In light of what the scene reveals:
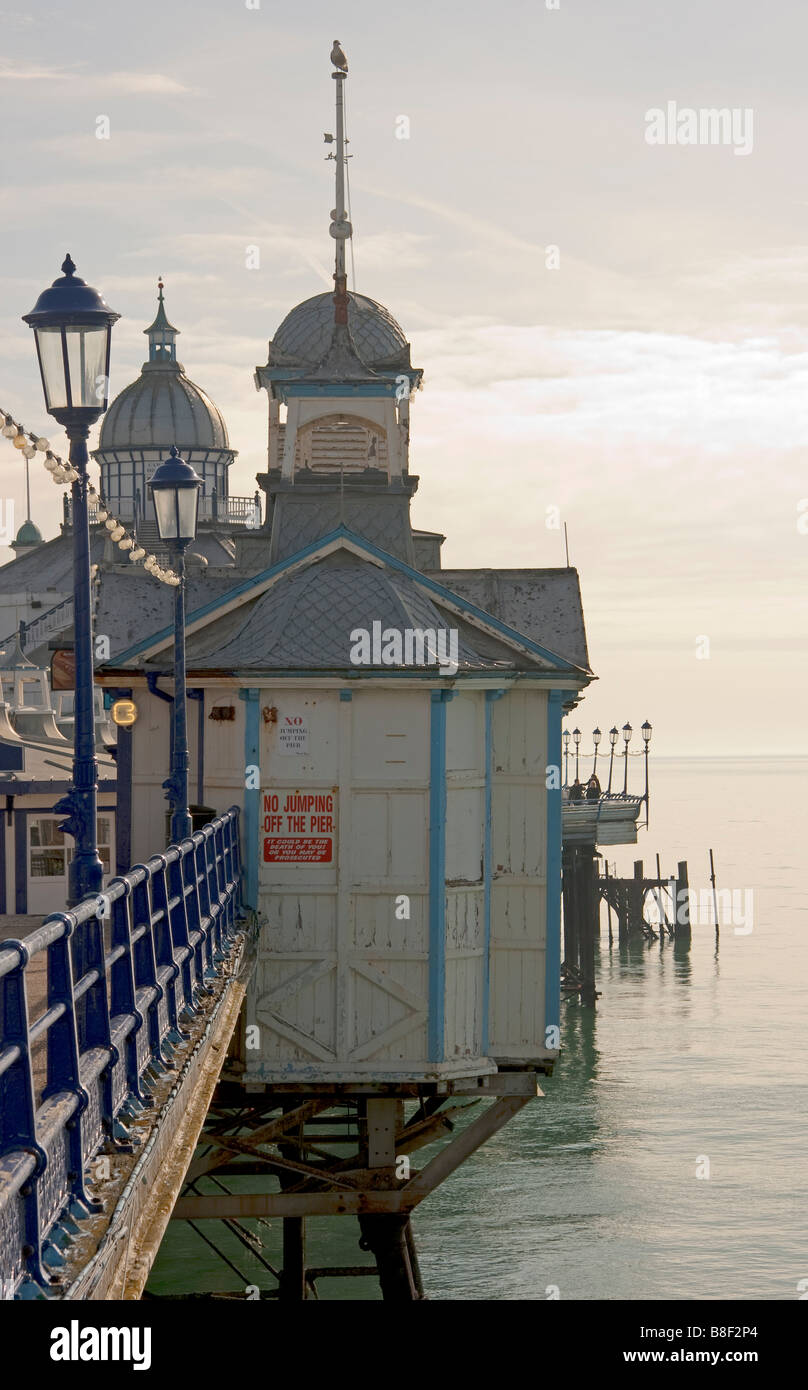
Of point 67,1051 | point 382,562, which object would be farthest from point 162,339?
point 67,1051

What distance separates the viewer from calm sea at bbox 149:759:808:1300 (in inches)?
1189

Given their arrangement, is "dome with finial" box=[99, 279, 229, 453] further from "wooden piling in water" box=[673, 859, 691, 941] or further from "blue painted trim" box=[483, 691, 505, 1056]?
"blue painted trim" box=[483, 691, 505, 1056]

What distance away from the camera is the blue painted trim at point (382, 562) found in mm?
19484

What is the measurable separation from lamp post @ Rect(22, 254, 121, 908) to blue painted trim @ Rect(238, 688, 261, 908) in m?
8.48

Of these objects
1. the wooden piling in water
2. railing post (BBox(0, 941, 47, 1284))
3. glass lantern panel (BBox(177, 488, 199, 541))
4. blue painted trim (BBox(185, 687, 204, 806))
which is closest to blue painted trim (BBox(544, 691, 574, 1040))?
blue painted trim (BBox(185, 687, 204, 806))

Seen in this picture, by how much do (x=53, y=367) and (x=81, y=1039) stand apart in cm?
383

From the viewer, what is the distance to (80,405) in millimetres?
9734

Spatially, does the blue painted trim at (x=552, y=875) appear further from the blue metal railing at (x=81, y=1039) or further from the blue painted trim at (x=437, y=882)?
the blue metal railing at (x=81, y=1039)

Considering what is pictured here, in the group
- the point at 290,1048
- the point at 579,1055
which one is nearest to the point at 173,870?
the point at 290,1048

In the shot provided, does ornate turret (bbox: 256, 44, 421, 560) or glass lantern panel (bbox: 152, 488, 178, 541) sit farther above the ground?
ornate turret (bbox: 256, 44, 421, 560)

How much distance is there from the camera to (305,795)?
18.3 metres

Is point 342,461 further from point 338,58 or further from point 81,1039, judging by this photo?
point 81,1039
